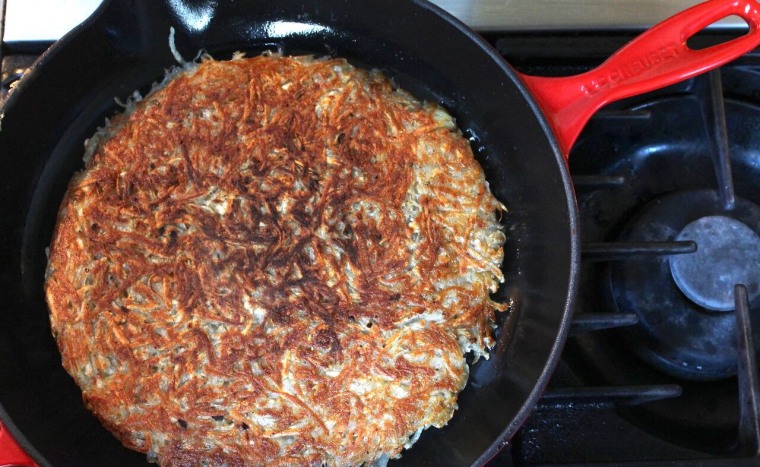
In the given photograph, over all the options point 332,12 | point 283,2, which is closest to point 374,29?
point 332,12

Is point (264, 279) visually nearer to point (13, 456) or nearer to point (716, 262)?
point (13, 456)

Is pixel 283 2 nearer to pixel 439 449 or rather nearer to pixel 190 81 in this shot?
pixel 190 81

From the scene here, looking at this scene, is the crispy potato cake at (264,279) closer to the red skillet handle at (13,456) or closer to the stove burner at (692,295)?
the red skillet handle at (13,456)

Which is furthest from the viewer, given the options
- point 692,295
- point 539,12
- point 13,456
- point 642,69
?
point 539,12

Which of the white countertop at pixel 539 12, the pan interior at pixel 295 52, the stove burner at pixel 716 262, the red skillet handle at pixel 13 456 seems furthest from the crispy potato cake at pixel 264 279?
the stove burner at pixel 716 262

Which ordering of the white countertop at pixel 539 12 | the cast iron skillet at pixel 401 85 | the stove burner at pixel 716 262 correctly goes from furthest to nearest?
the white countertop at pixel 539 12
the stove burner at pixel 716 262
the cast iron skillet at pixel 401 85

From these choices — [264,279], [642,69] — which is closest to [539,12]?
[642,69]

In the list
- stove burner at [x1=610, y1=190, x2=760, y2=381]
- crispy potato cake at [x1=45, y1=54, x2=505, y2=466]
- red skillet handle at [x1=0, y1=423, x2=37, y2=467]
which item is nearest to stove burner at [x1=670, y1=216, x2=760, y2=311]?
stove burner at [x1=610, y1=190, x2=760, y2=381]
